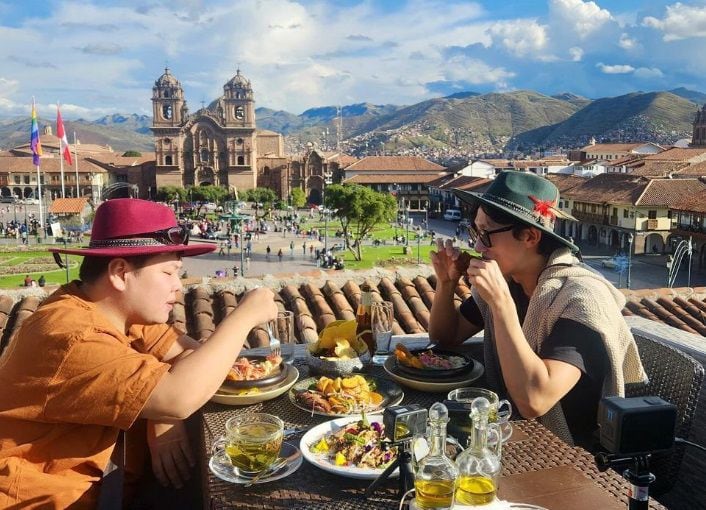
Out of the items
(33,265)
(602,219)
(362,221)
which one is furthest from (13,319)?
(602,219)

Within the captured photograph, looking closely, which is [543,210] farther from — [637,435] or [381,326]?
[637,435]

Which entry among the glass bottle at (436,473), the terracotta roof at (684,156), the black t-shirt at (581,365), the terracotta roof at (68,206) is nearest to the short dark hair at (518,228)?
the black t-shirt at (581,365)

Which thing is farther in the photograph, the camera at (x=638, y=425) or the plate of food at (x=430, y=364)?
the plate of food at (x=430, y=364)

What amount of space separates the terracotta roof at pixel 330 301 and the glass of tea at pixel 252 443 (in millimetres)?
2816

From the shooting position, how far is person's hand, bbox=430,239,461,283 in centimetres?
267

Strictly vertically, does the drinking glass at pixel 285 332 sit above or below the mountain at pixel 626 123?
below

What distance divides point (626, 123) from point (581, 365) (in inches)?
5397

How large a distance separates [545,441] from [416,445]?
548mm

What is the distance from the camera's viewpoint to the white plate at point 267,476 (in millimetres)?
1560

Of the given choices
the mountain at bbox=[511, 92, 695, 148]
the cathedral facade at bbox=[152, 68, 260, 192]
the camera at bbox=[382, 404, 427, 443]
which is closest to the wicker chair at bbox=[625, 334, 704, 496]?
the camera at bbox=[382, 404, 427, 443]

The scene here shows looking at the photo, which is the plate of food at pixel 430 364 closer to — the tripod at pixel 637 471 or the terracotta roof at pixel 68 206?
the tripod at pixel 637 471

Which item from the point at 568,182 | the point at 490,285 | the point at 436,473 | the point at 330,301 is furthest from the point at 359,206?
the point at 436,473

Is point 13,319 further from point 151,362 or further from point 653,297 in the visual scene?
point 653,297

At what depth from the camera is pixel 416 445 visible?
1.41 meters
